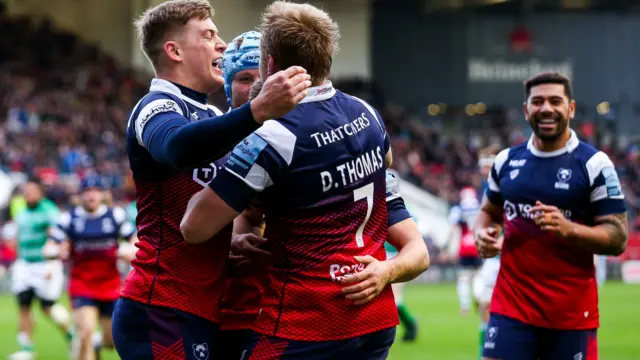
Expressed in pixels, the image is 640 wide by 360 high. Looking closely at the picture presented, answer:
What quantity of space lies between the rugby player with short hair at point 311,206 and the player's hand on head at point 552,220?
2.18 m

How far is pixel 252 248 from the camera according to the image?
446cm

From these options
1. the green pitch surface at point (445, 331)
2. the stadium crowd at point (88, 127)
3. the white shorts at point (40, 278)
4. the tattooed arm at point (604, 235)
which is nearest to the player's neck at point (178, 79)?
the tattooed arm at point (604, 235)

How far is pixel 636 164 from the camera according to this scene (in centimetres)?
3738

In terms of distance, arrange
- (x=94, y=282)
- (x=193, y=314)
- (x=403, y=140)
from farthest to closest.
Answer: (x=403, y=140) → (x=94, y=282) → (x=193, y=314)

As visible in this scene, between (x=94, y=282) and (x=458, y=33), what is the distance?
3011cm

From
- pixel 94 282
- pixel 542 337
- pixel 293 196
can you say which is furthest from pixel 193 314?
pixel 94 282

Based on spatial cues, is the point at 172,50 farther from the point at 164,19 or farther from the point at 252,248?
the point at 252,248

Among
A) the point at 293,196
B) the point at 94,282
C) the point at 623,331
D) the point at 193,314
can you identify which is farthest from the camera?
the point at 623,331

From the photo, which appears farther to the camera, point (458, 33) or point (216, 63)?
point (458, 33)

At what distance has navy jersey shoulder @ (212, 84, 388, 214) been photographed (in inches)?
156

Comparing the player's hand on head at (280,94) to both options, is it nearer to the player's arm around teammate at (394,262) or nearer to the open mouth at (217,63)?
the player's arm around teammate at (394,262)

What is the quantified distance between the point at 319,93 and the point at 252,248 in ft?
2.49

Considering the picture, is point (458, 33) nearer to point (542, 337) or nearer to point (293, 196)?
point (542, 337)

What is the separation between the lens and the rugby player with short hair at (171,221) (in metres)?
4.59
